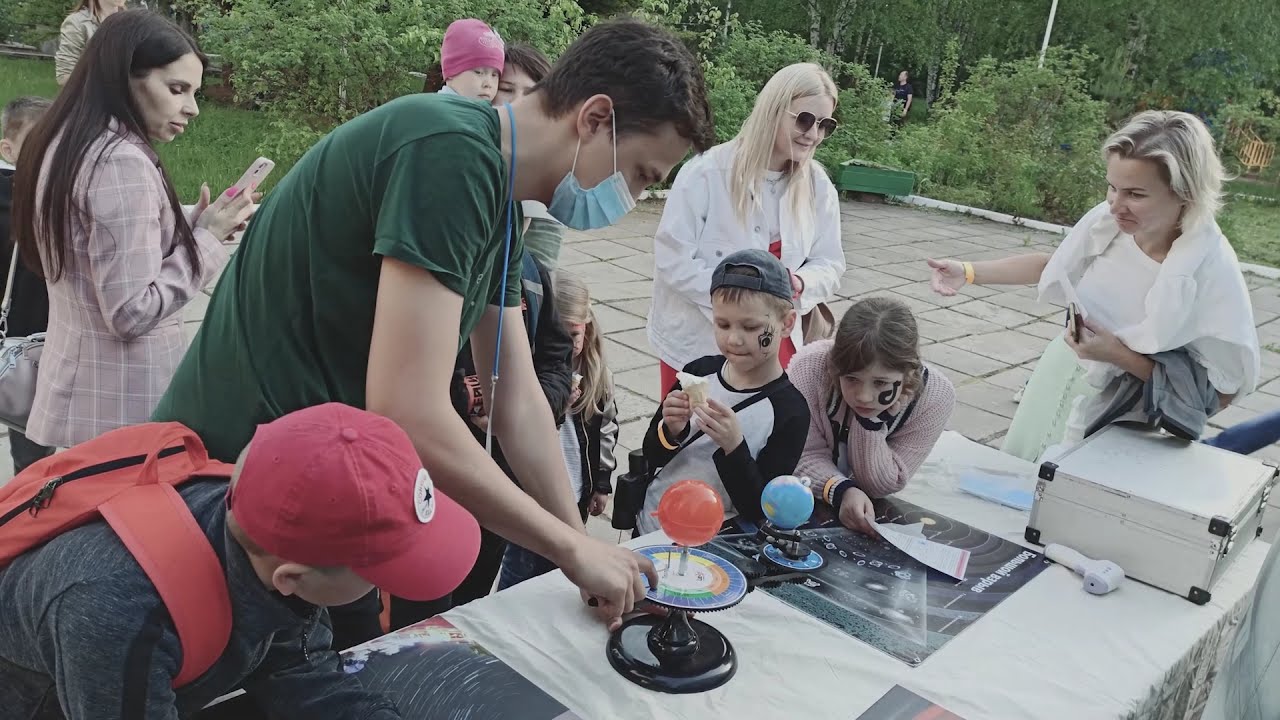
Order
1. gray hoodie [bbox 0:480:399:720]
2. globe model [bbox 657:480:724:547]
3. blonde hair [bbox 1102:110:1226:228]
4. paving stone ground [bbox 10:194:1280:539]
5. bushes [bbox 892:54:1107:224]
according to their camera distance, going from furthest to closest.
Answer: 1. bushes [bbox 892:54:1107:224]
2. paving stone ground [bbox 10:194:1280:539]
3. blonde hair [bbox 1102:110:1226:228]
4. globe model [bbox 657:480:724:547]
5. gray hoodie [bbox 0:480:399:720]

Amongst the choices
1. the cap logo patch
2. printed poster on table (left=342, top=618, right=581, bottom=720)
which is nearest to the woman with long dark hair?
printed poster on table (left=342, top=618, right=581, bottom=720)

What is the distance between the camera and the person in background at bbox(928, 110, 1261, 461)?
7.78ft

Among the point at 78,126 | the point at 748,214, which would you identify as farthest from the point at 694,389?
the point at 78,126

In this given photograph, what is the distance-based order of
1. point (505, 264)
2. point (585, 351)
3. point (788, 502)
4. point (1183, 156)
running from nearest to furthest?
point (505, 264)
point (788, 502)
point (1183, 156)
point (585, 351)

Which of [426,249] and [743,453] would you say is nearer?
[426,249]

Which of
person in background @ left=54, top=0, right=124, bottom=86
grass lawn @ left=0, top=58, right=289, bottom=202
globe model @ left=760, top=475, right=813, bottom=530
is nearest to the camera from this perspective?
globe model @ left=760, top=475, right=813, bottom=530

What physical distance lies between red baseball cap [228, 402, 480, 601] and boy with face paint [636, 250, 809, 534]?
3.73 ft

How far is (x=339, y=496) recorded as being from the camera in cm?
104

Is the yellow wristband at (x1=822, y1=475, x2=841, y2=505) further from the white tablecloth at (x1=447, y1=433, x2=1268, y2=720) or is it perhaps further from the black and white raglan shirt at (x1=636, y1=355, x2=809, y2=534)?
the white tablecloth at (x1=447, y1=433, x2=1268, y2=720)

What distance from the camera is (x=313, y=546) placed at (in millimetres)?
1055

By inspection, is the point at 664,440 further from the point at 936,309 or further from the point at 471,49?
the point at 936,309

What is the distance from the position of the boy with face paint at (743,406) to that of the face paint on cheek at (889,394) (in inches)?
7.4

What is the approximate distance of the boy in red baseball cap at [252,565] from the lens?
3.40ft

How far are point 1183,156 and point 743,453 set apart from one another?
138 cm
